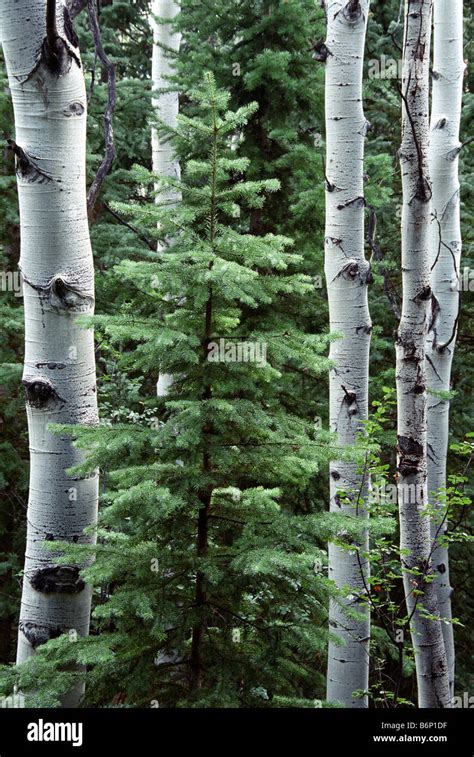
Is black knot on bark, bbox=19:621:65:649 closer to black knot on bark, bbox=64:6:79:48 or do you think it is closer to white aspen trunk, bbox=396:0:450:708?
white aspen trunk, bbox=396:0:450:708

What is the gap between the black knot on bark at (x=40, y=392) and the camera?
3018mm

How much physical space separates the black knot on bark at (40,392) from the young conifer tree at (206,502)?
0.29 metres

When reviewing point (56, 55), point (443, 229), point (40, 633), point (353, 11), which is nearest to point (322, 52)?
point (353, 11)

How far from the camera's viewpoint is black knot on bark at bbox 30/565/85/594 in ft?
9.90

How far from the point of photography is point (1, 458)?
23.9 feet

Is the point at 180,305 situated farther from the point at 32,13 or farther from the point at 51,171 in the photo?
the point at 32,13

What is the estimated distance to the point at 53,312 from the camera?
3.01 meters

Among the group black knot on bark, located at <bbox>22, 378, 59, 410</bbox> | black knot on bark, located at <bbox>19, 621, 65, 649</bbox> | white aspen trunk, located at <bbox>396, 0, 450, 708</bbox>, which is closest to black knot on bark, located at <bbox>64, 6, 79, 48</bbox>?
black knot on bark, located at <bbox>22, 378, 59, 410</bbox>

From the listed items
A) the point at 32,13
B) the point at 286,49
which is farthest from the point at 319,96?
the point at 32,13

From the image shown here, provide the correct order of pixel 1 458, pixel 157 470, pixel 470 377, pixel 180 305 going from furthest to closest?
1. pixel 470 377
2. pixel 1 458
3. pixel 180 305
4. pixel 157 470

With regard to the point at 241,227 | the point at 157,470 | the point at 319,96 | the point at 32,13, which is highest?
the point at 319,96

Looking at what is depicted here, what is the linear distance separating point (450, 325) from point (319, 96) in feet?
7.63

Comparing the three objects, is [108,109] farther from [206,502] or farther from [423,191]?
[206,502]

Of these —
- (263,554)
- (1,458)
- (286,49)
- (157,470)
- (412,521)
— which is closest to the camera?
(263,554)
